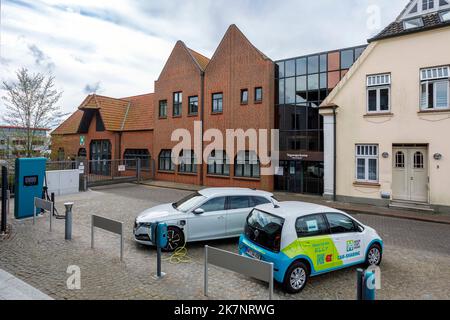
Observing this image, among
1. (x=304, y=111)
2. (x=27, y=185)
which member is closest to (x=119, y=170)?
(x=27, y=185)

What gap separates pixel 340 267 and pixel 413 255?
287cm

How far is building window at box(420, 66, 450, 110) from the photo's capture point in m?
13.1

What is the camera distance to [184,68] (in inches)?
936

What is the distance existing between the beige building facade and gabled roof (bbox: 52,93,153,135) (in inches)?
647

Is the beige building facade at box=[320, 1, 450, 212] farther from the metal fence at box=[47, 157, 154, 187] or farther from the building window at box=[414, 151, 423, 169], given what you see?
the metal fence at box=[47, 157, 154, 187]

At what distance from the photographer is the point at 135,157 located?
27188mm

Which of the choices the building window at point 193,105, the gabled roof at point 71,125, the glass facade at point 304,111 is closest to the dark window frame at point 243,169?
the glass facade at point 304,111

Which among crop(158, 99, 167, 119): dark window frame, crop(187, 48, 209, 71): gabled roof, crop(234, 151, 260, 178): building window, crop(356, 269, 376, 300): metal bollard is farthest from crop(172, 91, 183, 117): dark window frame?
crop(356, 269, 376, 300): metal bollard

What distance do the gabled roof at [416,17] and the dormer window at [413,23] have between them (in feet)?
0.30

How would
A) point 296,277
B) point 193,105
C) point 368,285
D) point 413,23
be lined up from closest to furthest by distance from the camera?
point 368,285 < point 296,277 < point 413,23 < point 193,105

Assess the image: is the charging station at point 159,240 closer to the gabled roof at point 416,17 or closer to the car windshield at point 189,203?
the car windshield at point 189,203

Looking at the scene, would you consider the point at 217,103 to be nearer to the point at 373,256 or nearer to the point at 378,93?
the point at 378,93

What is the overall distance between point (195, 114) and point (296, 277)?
731 inches

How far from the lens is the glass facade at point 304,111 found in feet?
55.2
